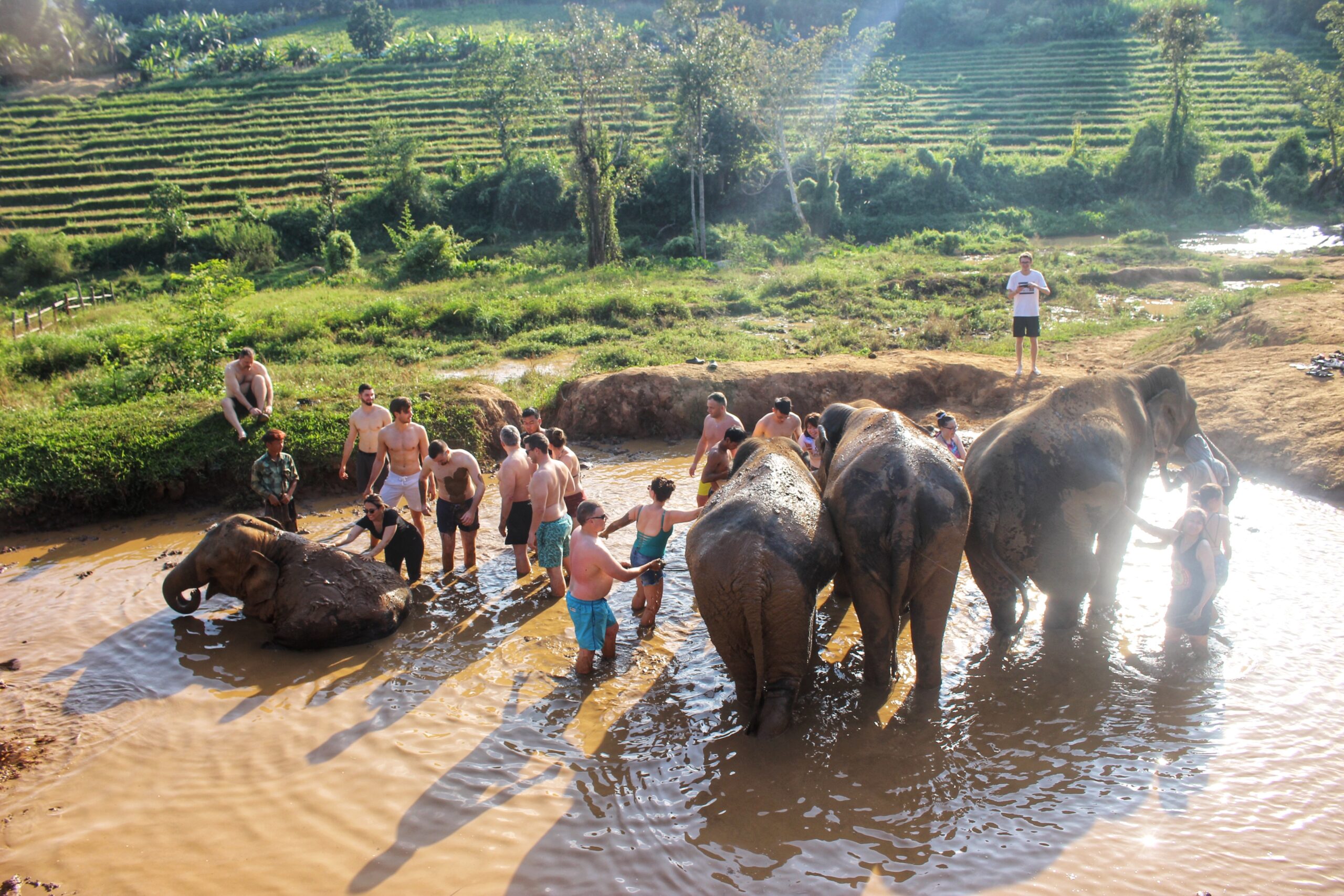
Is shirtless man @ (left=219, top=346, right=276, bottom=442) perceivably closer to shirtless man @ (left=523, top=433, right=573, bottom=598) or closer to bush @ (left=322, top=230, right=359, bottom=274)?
shirtless man @ (left=523, top=433, right=573, bottom=598)

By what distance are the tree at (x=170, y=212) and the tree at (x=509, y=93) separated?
46.0 feet

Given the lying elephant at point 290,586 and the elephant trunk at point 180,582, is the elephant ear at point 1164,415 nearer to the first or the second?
the lying elephant at point 290,586

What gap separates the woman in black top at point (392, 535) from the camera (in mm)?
7484

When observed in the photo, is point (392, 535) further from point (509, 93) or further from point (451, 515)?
point (509, 93)

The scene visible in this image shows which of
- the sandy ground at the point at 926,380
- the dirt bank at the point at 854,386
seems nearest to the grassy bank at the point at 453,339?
the sandy ground at the point at 926,380

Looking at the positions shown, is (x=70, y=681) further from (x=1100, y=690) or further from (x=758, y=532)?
(x=1100, y=690)

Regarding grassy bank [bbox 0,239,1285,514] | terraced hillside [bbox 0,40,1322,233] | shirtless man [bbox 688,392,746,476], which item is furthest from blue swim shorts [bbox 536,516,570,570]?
terraced hillside [bbox 0,40,1322,233]

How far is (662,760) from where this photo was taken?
5215 millimetres

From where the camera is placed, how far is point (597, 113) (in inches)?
1130

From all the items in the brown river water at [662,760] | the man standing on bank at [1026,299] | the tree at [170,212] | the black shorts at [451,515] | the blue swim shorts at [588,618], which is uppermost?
the tree at [170,212]

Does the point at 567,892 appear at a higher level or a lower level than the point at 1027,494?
lower

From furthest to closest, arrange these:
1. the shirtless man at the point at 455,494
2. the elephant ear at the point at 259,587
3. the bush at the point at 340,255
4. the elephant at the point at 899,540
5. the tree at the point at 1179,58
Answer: the tree at the point at 1179,58 < the bush at the point at 340,255 < the shirtless man at the point at 455,494 < the elephant ear at the point at 259,587 < the elephant at the point at 899,540

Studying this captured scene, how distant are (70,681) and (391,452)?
3198 millimetres

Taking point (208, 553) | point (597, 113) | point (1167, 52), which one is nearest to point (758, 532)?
point (208, 553)
